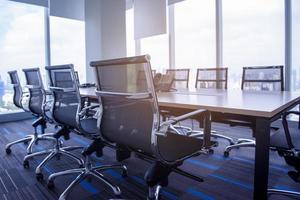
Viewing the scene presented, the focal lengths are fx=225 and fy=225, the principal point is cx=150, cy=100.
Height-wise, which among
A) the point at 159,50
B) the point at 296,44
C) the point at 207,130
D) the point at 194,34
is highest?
the point at 194,34

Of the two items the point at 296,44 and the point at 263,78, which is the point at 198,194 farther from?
the point at 296,44

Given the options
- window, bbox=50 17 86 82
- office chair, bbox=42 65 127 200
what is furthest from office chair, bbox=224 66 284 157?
window, bbox=50 17 86 82

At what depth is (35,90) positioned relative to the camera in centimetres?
255

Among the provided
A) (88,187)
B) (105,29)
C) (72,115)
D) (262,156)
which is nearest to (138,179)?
(88,187)

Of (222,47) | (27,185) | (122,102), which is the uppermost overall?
(222,47)

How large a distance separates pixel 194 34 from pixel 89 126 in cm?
378

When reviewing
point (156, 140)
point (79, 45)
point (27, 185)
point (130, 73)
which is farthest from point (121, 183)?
point (79, 45)

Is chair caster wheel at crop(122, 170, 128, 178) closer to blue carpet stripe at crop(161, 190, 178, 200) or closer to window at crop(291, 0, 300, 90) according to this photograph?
blue carpet stripe at crop(161, 190, 178, 200)

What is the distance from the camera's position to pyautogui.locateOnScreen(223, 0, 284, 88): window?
12.5 feet

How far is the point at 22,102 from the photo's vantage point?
2.93 m

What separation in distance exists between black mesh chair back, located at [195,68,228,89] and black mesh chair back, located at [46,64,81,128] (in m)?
1.91

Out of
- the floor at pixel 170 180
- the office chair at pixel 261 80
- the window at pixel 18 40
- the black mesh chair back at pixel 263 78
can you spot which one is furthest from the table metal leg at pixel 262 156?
the window at pixel 18 40

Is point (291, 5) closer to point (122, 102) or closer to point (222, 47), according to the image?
point (222, 47)

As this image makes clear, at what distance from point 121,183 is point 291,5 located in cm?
375
